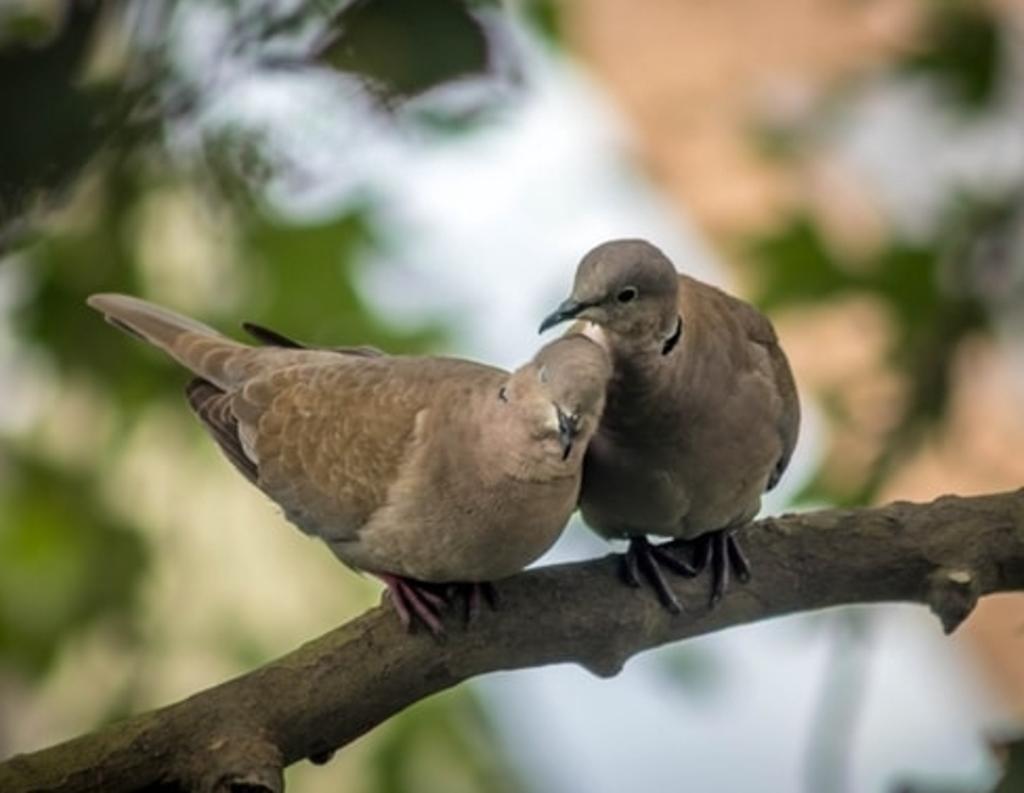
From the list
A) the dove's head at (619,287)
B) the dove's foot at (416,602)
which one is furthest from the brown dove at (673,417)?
the dove's foot at (416,602)

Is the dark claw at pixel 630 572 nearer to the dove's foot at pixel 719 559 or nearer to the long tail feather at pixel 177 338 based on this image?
the dove's foot at pixel 719 559

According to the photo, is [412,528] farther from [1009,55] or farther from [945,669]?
[945,669]

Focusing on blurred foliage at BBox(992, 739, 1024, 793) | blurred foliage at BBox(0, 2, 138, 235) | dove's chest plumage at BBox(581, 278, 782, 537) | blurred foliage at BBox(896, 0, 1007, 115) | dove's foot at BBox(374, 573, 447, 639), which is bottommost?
blurred foliage at BBox(992, 739, 1024, 793)

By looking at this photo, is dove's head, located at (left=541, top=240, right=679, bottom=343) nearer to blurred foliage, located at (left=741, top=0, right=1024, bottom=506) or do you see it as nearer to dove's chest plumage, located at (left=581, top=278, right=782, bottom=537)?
dove's chest plumage, located at (left=581, top=278, right=782, bottom=537)

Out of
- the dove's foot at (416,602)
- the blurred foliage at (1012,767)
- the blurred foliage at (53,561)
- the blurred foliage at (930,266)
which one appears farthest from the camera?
the blurred foliage at (53,561)

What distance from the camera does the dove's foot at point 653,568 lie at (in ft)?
4.07

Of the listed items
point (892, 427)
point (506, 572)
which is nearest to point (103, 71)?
point (506, 572)

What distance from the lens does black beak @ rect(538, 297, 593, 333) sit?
114 cm

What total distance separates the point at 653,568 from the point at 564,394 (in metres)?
0.25

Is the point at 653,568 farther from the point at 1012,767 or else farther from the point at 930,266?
the point at 930,266

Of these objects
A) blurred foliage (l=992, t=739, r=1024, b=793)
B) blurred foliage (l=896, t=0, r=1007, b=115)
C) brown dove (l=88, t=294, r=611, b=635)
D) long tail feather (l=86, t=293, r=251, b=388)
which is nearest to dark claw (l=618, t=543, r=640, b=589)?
brown dove (l=88, t=294, r=611, b=635)

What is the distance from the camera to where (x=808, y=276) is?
1854 millimetres

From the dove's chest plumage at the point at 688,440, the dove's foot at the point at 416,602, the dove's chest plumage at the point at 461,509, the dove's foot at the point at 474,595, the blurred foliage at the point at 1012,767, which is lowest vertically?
the blurred foliage at the point at 1012,767

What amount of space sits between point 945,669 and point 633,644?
254 centimetres
